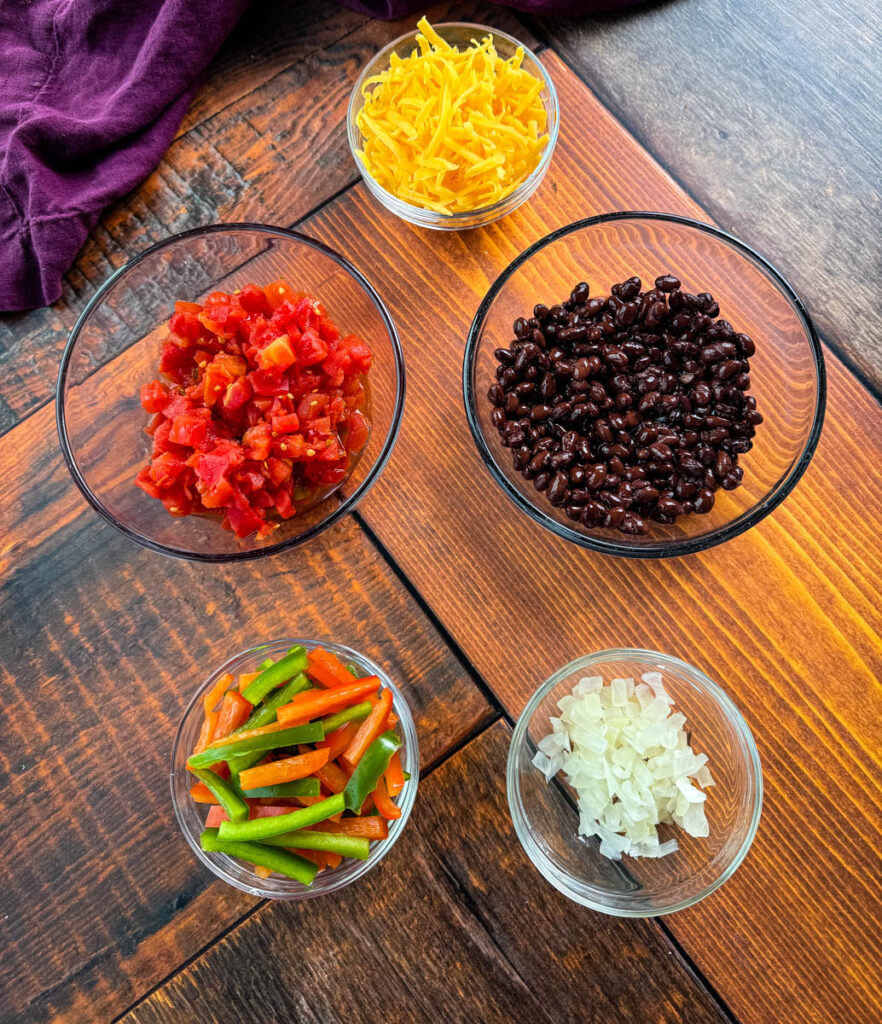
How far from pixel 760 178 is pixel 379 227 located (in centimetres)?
90

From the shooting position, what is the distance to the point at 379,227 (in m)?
1.94

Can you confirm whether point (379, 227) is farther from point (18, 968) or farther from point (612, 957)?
point (18, 968)

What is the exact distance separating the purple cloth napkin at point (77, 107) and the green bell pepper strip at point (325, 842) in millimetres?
1358

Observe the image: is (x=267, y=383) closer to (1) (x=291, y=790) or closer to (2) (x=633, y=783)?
(1) (x=291, y=790)

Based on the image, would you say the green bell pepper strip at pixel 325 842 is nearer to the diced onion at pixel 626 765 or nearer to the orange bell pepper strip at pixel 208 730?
the orange bell pepper strip at pixel 208 730

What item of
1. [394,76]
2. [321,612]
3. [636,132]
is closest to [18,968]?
[321,612]

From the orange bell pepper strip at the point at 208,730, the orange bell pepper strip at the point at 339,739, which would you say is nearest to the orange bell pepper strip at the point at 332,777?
the orange bell pepper strip at the point at 339,739

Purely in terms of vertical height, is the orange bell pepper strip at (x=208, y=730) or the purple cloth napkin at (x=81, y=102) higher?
the purple cloth napkin at (x=81, y=102)

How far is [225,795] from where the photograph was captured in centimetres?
157

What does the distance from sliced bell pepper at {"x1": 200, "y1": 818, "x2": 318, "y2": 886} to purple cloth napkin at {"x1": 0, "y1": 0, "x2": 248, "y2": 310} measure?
4.35 ft

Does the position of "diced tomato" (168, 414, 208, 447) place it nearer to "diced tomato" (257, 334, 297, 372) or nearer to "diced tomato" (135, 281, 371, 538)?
"diced tomato" (135, 281, 371, 538)

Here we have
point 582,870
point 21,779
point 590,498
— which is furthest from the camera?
point 21,779

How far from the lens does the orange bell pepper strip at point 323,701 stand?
5.06ft

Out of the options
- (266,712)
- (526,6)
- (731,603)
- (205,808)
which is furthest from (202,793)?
(526,6)
